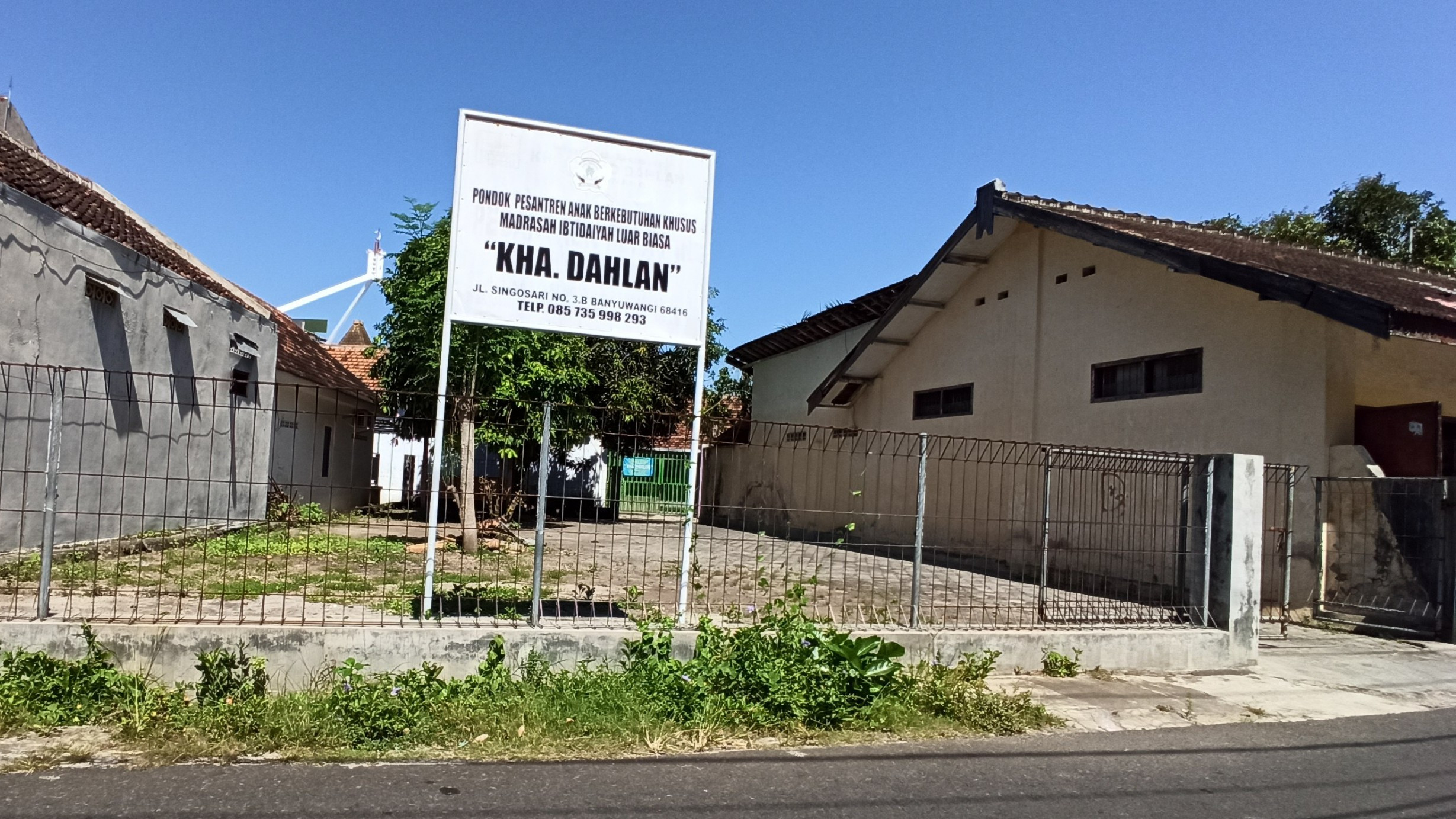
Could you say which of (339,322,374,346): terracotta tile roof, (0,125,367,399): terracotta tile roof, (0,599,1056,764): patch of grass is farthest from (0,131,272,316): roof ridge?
(339,322,374,346): terracotta tile roof

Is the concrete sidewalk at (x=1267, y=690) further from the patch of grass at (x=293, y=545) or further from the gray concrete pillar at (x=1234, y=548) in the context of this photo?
the patch of grass at (x=293, y=545)

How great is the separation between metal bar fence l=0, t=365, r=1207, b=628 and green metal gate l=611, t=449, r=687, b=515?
37 millimetres

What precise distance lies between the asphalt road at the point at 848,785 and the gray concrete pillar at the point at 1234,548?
7.08ft

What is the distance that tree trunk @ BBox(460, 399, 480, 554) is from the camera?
313 inches

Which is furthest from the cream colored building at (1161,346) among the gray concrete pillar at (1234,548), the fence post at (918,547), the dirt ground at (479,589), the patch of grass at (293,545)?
the patch of grass at (293,545)

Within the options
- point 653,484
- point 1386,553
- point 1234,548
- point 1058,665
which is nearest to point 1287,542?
point 1386,553

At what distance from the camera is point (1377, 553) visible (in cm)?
973

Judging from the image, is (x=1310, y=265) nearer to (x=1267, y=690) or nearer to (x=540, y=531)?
(x=1267, y=690)

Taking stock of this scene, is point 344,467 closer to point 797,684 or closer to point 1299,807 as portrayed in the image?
point 797,684

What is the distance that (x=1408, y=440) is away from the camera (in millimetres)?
9734

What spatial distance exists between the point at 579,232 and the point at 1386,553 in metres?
8.90

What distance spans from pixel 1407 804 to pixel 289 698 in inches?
235

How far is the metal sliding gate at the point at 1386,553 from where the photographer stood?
30.4 feet

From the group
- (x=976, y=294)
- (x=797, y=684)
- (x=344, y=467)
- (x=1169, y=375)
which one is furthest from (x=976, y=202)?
(x=344, y=467)
